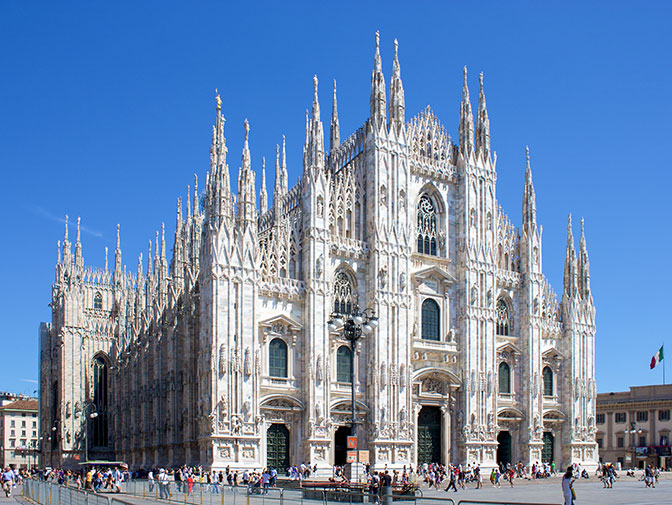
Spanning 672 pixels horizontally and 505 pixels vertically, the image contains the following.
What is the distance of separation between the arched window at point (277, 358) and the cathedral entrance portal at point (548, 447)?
825 inches

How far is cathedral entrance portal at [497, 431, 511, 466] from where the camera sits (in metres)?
53.6

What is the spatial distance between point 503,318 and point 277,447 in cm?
1889

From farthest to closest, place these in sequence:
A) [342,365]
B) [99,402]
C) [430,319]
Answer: [99,402], [430,319], [342,365]

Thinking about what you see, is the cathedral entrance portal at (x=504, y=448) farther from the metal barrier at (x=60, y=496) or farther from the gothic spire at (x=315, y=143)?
the metal barrier at (x=60, y=496)

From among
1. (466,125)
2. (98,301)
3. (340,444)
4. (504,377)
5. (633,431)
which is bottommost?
(633,431)

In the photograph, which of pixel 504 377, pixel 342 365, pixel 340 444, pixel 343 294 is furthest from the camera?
pixel 504 377

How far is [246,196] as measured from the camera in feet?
147

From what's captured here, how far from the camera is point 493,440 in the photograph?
168 ft

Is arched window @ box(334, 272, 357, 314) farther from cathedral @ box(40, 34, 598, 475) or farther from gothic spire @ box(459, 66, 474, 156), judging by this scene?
gothic spire @ box(459, 66, 474, 156)

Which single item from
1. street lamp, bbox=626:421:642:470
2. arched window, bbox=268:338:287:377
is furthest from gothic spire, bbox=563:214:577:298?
street lamp, bbox=626:421:642:470

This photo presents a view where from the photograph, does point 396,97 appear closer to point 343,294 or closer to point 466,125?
point 466,125

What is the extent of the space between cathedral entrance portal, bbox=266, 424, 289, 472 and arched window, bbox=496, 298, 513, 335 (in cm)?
1745

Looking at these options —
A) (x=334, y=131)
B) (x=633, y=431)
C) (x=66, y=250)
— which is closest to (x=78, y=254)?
(x=66, y=250)

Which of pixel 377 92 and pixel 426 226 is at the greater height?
pixel 377 92
